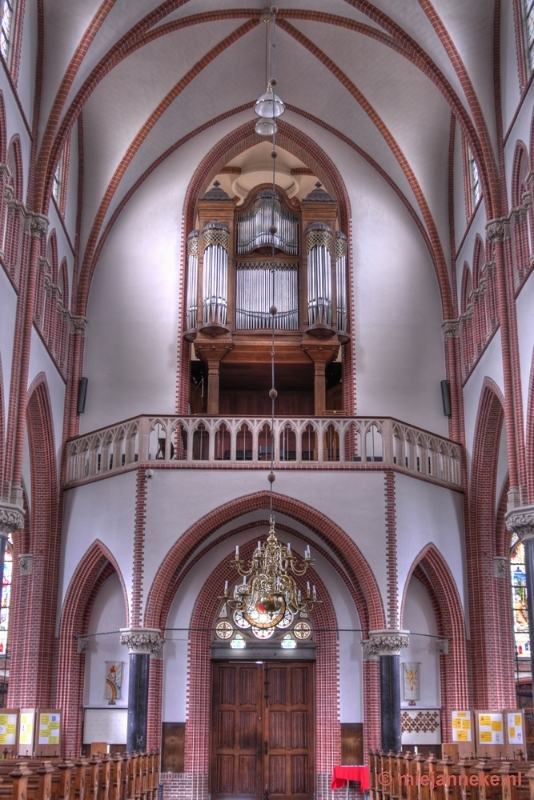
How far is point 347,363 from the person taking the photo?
945 inches

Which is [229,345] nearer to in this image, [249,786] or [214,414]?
[214,414]

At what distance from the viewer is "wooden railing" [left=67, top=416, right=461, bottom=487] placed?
2075cm

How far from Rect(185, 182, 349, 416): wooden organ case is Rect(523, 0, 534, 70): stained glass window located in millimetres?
7111

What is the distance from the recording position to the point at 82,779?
513 inches

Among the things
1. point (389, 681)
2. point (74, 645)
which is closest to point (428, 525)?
point (389, 681)

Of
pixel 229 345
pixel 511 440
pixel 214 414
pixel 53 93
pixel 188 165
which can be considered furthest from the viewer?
pixel 188 165

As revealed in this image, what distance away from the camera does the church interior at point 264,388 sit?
19.3m

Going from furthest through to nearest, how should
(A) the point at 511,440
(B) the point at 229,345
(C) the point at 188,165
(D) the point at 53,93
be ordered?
1. (C) the point at 188,165
2. (B) the point at 229,345
3. (D) the point at 53,93
4. (A) the point at 511,440

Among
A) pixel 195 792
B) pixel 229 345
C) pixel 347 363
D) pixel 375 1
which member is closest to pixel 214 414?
pixel 229 345

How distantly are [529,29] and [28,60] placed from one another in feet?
31.1

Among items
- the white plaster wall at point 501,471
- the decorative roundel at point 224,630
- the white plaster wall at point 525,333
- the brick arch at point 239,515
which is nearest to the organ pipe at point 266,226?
the brick arch at point 239,515

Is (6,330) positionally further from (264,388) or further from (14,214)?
(264,388)

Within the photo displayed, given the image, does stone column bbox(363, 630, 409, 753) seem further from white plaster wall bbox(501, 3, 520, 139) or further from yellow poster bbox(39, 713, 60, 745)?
white plaster wall bbox(501, 3, 520, 139)

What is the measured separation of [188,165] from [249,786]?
15065 millimetres
